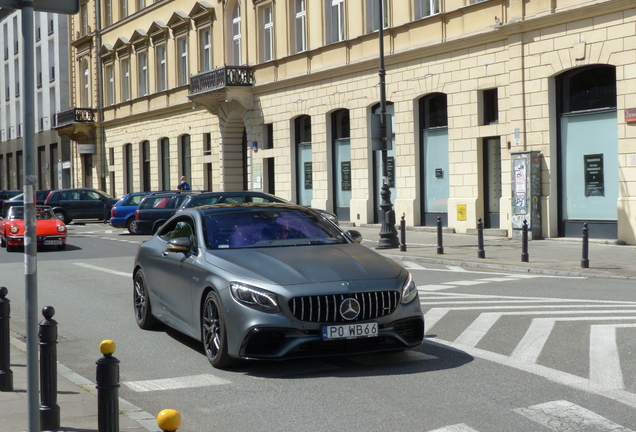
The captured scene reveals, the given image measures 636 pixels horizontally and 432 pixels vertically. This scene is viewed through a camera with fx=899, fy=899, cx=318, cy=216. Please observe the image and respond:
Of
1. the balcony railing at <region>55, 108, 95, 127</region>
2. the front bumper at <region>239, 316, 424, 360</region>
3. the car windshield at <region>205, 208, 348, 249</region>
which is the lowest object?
the front bumper at <region>239, 316, 424, 360</region>

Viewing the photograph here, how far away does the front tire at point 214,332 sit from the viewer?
7.39 metres

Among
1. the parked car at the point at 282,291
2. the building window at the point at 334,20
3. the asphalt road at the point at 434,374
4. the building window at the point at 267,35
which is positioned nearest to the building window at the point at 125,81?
the building window at the point at 267,35

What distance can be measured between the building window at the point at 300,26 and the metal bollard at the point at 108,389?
1099 inches

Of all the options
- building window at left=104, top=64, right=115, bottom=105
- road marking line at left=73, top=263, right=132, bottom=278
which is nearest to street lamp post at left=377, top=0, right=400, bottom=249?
road marking line at left=73, top=263, right=132, bottom=278

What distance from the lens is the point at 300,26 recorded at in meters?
32.3

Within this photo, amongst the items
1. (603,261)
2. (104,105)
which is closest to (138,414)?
(603,261)

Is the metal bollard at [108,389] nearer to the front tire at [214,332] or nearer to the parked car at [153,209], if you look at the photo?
the front tire at [214,332]

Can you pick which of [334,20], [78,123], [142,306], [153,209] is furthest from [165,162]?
[142,306]

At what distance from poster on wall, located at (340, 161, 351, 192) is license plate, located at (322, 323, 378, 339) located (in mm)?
23017

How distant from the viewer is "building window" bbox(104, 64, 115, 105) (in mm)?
50125

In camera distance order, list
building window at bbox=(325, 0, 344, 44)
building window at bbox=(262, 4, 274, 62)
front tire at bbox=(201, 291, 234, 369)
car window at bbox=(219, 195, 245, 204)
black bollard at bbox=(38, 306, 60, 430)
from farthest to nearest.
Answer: building window at bbox=(262, 4, 274, 62)
building window at bbox=(325, 0, 344, 44)
car window at bbox=(219, 195, 245, 204)
front tire at bbox=(201, 291, 234, 369)
black bollard at bbox=(38, 306, 60, 430)

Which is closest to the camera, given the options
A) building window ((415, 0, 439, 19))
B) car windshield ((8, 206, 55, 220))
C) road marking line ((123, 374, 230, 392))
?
road marking line ((123, 374, 230, 392))

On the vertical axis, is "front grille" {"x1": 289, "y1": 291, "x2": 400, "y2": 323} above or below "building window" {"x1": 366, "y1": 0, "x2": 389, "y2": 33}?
below

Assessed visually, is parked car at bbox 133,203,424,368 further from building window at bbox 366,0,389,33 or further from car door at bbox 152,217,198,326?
building window at bbox 366,0,389,33
